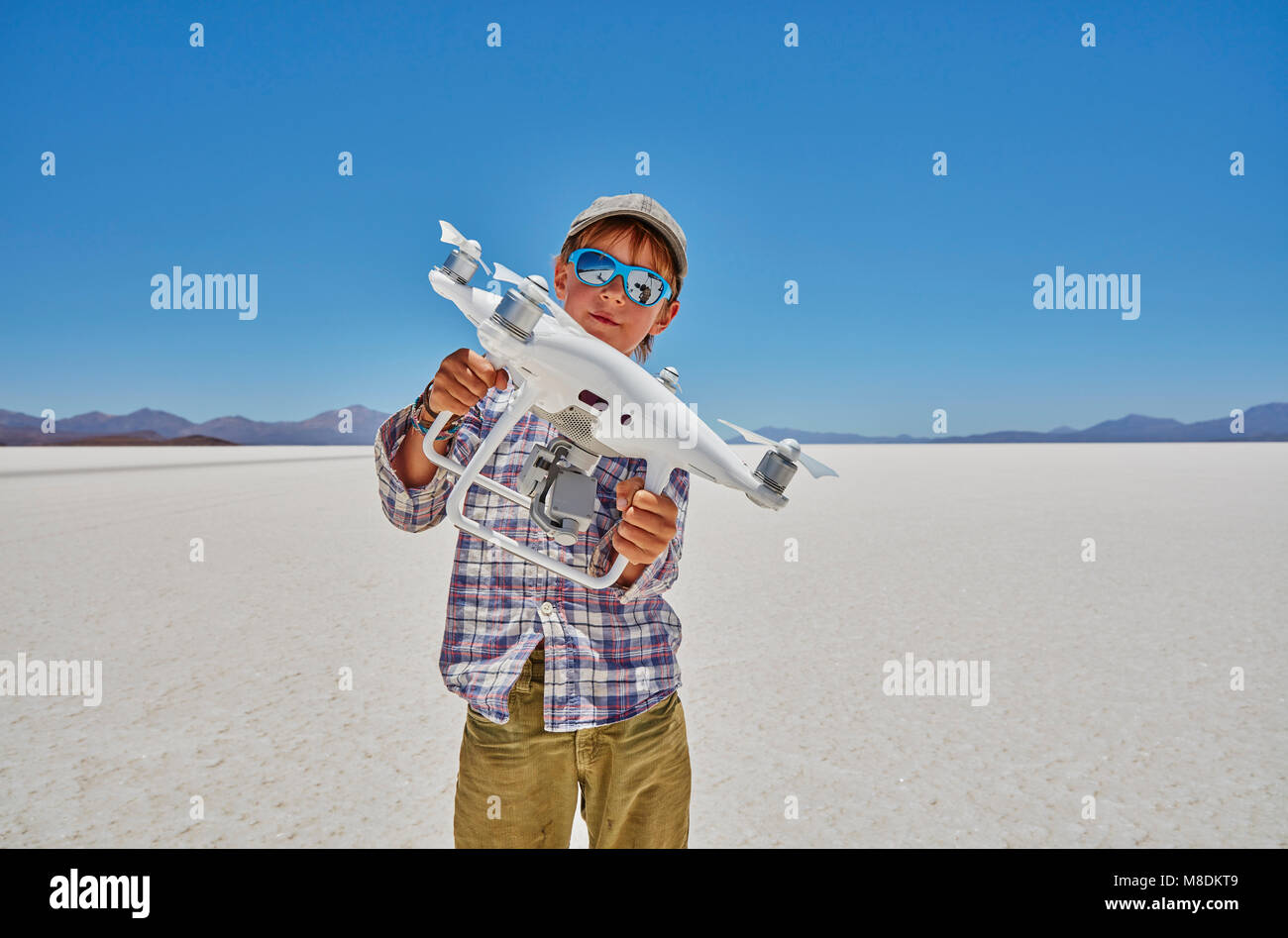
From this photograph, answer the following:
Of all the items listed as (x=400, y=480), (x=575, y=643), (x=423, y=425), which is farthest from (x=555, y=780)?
(x=423, y=425)

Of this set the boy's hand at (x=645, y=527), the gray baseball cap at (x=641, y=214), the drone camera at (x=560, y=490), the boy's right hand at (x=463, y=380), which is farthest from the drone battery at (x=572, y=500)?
the gray baseball cap at (x=641, y=214)

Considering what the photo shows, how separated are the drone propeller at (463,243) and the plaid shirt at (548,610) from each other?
578 millimetres

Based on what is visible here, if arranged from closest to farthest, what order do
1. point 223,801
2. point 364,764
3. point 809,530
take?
point 223,801
point 364,764
point 809,530

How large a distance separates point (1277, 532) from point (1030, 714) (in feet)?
46.8

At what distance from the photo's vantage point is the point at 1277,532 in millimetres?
15734

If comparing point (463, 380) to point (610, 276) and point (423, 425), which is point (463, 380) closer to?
point (423, 425)

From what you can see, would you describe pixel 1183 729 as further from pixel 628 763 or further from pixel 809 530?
pixel 809 530

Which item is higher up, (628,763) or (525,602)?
(525,602)

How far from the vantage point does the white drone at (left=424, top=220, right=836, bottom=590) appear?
2025 millimetres

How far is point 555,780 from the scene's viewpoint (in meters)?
2.44

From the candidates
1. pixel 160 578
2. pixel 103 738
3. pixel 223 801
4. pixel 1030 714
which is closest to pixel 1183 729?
pixel 1030 714

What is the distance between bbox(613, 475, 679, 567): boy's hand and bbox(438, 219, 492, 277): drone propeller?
32.4 inches

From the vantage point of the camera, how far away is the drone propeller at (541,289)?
202 centimetres

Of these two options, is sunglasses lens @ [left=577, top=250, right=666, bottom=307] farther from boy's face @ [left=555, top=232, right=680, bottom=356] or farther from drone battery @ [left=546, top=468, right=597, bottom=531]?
drone battery @ [left=546, top=468, right=597, bottom=531]
